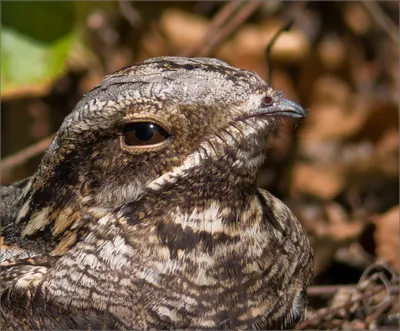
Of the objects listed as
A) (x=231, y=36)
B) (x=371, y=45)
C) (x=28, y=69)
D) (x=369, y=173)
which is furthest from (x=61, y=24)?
(x=371, y=45)

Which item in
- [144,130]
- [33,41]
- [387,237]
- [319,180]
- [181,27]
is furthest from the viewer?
[181,27]

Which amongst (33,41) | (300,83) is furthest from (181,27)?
(33,41)

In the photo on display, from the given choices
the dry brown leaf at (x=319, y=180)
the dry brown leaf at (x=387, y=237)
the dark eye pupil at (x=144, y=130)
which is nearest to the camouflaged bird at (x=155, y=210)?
the dark eye pupil at (x=144, y=130)

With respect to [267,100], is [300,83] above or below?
above

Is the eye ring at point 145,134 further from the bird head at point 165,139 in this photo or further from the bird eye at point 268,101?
the bird eye at point 268,101

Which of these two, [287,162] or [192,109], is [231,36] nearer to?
[287,162]

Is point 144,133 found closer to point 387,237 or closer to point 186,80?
point 186,80

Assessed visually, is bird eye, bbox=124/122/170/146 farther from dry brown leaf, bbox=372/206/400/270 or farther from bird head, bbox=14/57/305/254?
dry brown leaf, bbox=372/206/400/270

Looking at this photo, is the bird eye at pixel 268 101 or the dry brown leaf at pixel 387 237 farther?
the dry brown leaf at pixel 387 237

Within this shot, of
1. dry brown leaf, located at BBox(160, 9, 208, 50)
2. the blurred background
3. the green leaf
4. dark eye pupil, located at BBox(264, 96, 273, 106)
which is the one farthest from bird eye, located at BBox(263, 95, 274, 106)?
dry brown leaf, located at BBox(160, 9, 208, 50)
